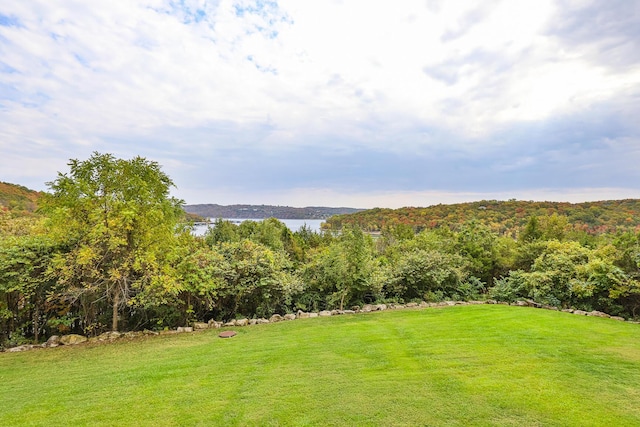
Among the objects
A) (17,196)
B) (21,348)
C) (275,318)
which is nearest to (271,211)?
(17,196)

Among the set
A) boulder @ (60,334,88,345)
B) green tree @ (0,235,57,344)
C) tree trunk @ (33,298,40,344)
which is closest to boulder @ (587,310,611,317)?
boulder @ (60,334,88,345)

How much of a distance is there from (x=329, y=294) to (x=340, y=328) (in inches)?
119

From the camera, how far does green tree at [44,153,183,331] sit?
266 inches

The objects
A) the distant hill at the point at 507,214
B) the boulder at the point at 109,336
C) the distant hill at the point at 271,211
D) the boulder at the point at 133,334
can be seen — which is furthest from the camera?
the distant hill at the point at 271,211

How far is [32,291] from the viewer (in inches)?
273

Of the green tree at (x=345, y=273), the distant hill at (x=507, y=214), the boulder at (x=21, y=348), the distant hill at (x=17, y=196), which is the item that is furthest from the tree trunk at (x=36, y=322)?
the distant hill at (x=507, y=214)

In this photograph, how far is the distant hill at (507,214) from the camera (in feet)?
84.8

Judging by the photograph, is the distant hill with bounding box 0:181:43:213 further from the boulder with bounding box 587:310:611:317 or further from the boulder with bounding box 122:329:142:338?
the boulder with bounding box 587:310:611:317

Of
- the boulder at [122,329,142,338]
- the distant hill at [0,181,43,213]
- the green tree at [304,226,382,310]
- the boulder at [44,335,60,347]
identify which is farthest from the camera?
the distant hill at [0,181,43,213]

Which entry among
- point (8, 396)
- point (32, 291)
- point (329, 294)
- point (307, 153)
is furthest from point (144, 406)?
point (307, 153)

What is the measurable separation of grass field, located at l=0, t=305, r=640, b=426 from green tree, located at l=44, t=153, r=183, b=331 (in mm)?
1343

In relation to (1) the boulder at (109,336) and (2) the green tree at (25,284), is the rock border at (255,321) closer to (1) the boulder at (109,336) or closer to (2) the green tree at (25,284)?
(1) the boulder at (109,336)

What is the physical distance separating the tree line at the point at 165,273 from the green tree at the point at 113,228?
0.02m

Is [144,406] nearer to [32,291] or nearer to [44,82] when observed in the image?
Answer: [32,291]
